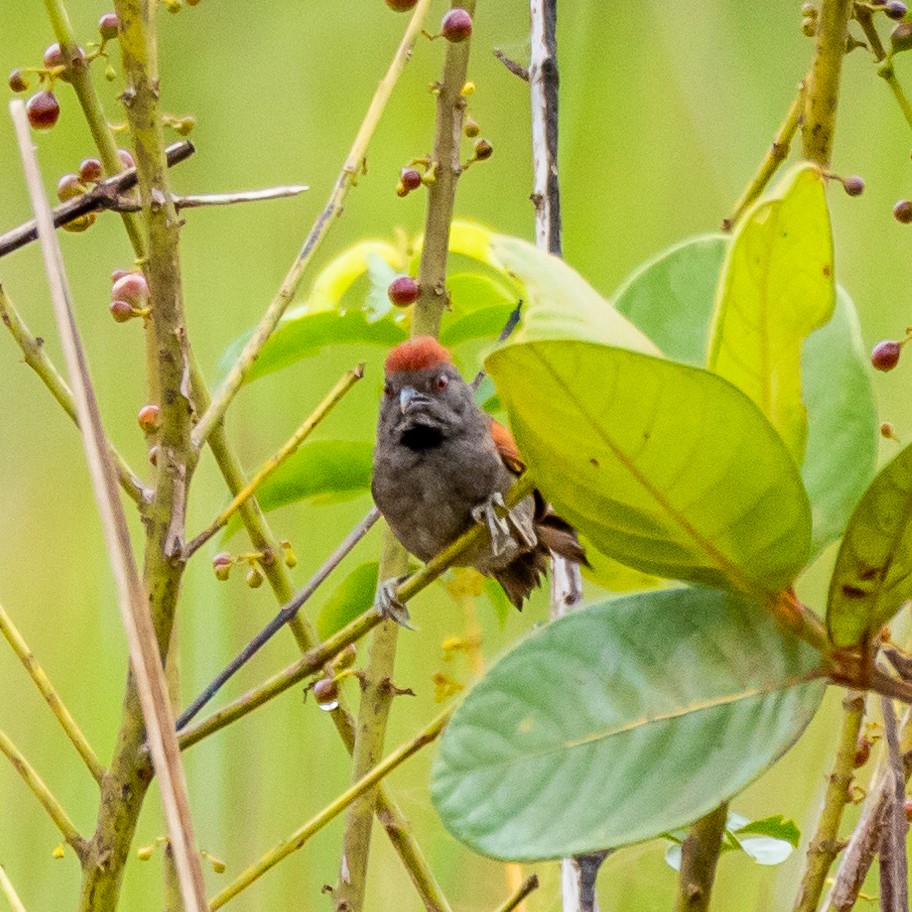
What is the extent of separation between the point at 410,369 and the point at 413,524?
14cm

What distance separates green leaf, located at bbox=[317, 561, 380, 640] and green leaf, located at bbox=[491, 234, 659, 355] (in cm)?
50

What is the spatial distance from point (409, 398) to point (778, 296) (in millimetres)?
615

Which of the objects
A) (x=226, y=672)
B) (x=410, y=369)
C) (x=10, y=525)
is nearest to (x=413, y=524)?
(x=410, y=369)

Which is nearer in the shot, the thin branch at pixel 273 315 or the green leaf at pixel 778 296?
the green leaf at pixel 778 296

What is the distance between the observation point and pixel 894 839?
13.8 inches

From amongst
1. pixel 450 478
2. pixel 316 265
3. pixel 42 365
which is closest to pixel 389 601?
pixel 42 365

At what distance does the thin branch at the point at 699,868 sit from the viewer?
1.16 feet

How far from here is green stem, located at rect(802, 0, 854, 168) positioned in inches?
15.4

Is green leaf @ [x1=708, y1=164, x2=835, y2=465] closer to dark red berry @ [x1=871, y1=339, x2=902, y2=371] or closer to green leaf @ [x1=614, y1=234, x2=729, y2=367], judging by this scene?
green leaf @ [x1=614, y1=234, x2=729, y2=367]

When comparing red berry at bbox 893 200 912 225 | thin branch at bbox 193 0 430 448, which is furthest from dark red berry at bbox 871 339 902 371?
thin branch at bbox 193 0 430 448

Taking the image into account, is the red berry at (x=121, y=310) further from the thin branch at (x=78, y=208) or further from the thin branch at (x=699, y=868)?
the thin branch at (x=699, y=868)

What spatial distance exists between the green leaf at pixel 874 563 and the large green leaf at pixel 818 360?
0.03 m

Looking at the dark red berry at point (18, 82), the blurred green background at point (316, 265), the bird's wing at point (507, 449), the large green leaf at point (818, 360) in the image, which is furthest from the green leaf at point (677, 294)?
the blurred green background at point (316, 265)

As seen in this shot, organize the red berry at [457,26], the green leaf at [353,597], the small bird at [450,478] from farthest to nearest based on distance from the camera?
1. the small bird at [450,478]
2. the green leaf at [353,597]
3. the red berry at [457,26]
